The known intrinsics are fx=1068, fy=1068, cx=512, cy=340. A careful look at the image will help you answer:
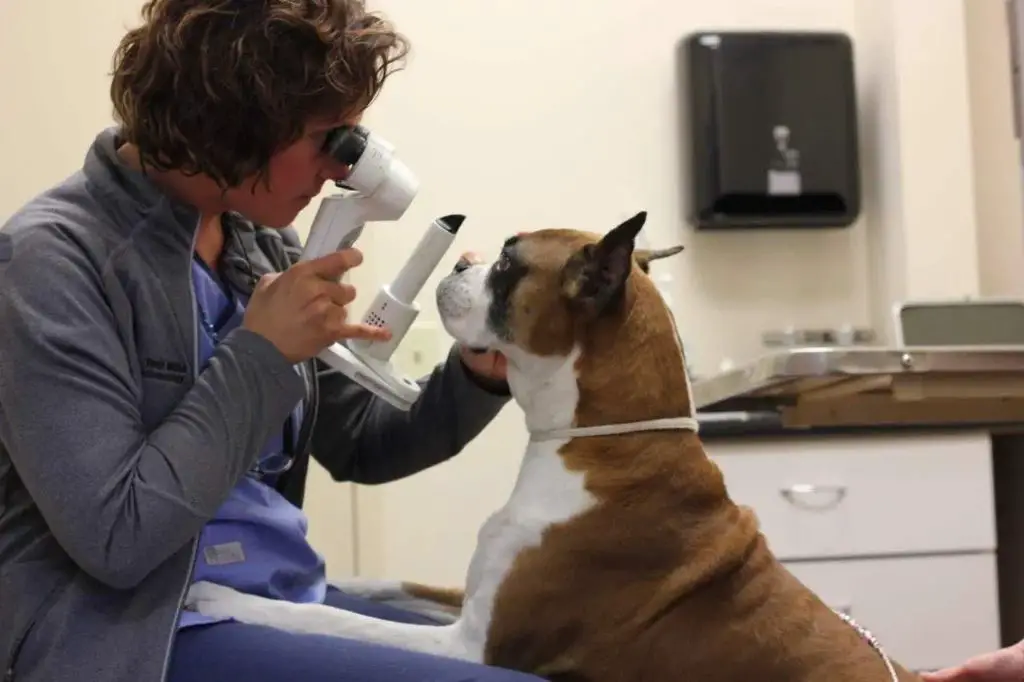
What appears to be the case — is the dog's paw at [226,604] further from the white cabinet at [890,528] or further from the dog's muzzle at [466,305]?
the white cabinet at [890,528]

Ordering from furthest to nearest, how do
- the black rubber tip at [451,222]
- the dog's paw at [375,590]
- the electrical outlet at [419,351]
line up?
the electrical outlet at [419,351] → the dog's paw at [375,590] → the black rubber tip at [451,222]

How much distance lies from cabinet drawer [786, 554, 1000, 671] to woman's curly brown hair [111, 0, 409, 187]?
1.40m

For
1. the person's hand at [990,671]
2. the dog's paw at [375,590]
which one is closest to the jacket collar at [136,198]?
the dog's paw at [375,590]

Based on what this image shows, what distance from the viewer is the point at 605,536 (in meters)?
1.19

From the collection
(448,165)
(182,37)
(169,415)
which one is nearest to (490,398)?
(169,415)

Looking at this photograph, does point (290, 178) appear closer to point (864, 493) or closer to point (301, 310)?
point (301, 310)

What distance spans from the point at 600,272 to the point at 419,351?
1.28 metres

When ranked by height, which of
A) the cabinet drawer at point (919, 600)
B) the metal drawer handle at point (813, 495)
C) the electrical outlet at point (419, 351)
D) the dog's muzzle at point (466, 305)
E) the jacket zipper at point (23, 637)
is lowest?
the cabinet drawer at point (919, 600)

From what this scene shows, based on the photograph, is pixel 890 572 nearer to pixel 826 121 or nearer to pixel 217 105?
pixel 826 121

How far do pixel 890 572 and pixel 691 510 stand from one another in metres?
1.09

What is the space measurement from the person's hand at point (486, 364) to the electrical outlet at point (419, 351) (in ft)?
3.33

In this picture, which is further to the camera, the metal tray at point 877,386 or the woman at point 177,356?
the metal tray at point 877,386

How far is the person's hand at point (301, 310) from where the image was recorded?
3.72 ft

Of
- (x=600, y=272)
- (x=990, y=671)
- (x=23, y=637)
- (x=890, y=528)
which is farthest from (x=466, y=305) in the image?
(x=890, y=528)
